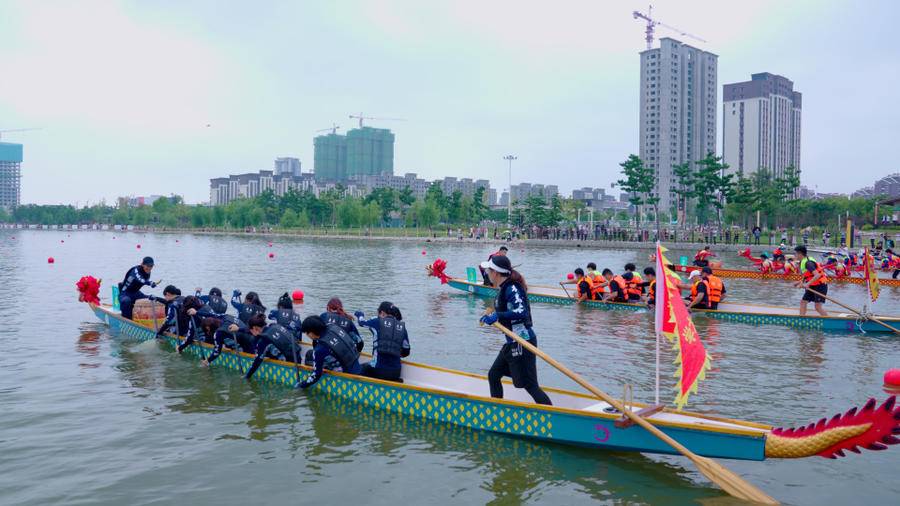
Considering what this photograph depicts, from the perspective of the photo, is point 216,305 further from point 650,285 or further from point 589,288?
point 650,285

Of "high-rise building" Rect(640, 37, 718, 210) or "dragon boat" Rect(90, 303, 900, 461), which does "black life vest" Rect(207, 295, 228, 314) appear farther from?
"high-rise building" Rect(640, 37, 718, 210)

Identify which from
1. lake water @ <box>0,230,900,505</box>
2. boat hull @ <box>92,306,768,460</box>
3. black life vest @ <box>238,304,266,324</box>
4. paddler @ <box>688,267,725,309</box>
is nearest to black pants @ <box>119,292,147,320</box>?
lake water @ <box>0,230,900,505</box>

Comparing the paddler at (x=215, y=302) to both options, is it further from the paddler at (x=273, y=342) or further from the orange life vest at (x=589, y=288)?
the orange life vest at (x=589, y=288)

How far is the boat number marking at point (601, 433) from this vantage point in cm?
774

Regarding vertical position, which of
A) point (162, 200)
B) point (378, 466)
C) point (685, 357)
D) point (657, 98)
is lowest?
point (378, 466)

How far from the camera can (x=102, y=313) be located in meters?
18.0

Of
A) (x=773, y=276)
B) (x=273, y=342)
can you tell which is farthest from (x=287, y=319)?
(x=773, y=276)

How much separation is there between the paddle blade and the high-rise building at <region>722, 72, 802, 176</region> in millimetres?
167833

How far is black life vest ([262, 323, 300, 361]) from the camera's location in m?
11.0

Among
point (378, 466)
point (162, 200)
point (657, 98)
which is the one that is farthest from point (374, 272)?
point (162, 200)

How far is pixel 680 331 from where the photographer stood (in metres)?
7.65

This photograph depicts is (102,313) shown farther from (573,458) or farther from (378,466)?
(573,458)

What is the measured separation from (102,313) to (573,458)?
1479 cm

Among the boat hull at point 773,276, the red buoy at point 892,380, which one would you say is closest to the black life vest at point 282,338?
the red buoy at point 892,380
